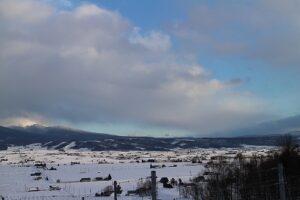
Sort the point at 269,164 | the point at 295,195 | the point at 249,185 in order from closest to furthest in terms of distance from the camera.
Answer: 1. the point at 295,195
2. the point at 249,185
3. the point at 269,164

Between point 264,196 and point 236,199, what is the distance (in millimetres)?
4501

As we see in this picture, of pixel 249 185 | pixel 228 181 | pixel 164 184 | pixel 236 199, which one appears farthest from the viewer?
pixel 164 184

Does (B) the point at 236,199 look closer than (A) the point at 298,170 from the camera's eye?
Yes

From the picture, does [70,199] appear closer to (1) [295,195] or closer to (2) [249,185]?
(2) [249,185]

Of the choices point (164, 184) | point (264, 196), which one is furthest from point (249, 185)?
point (164, 184)

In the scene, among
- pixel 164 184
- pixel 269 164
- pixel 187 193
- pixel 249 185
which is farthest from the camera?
pixel 164 184

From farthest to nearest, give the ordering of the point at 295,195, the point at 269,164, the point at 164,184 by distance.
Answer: the point at 164,184 → the point at 269,164 → the point at 295,195

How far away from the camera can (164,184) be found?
2894 inches

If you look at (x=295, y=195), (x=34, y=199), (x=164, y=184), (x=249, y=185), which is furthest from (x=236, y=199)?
(x=164, y=184)

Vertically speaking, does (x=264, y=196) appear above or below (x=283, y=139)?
below

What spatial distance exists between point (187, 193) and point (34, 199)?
50.7ft

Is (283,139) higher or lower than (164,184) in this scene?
higher

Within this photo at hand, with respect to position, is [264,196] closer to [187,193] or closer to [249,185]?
[249,185]

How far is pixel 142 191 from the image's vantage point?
5962cm
